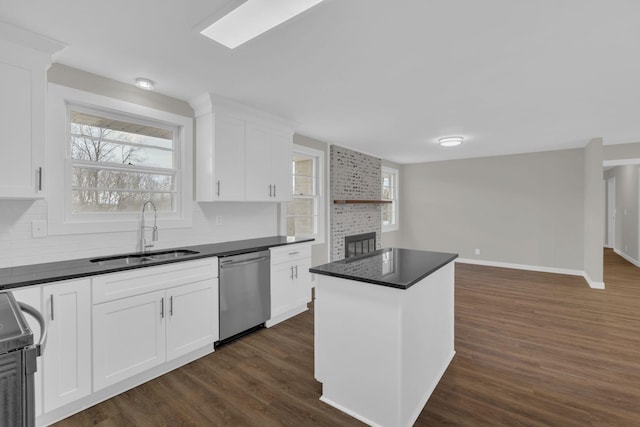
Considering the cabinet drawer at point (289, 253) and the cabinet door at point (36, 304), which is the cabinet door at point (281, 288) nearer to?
the cabinet drawer at point (289, 253)

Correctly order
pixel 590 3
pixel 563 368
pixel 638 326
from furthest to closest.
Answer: pixel 638 326, pixel 563 368, pixel 590 3

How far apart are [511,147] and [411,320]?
5.34 meters

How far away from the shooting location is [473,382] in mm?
2326

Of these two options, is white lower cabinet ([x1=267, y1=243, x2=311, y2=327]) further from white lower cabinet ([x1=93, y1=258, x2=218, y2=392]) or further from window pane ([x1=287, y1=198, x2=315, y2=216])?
window pane ([x1=287, y1=198, x2=315, y2=216])

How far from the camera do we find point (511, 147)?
5758 mm

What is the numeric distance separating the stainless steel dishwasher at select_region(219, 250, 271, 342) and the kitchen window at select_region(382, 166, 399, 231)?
4512 mm

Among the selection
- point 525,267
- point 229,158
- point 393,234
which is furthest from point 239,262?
point 525,267

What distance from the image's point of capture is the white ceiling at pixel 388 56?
69.9 inches

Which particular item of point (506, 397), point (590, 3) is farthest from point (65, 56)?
point (506, 397)

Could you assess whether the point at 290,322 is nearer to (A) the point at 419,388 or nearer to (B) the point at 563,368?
(A) the point at 419,388

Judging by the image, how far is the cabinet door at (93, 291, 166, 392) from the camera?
2076mm

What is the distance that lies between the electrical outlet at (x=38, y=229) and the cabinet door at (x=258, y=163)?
5.80ft

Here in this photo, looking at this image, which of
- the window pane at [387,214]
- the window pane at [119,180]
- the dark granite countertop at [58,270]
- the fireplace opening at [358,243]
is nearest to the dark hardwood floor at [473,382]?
the dark granite countertop at [58,270]

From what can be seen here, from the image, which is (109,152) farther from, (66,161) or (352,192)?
(352,192)
